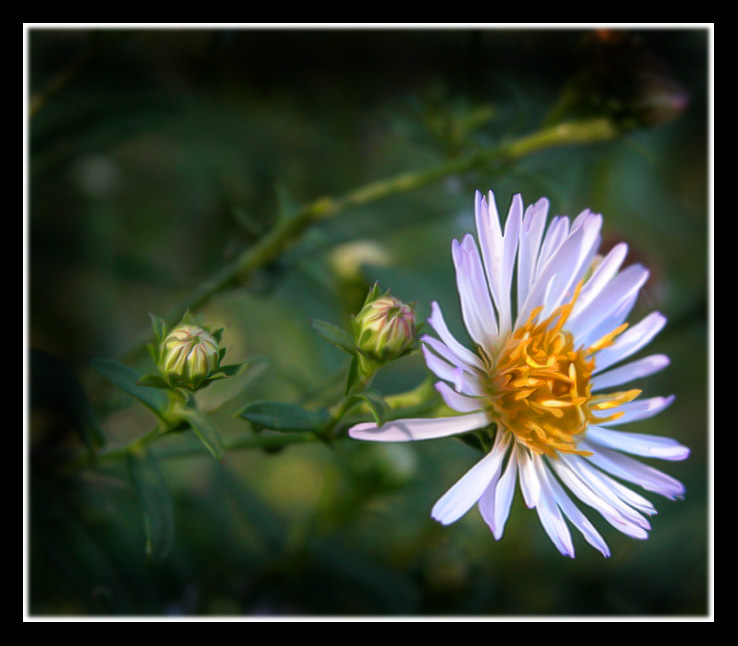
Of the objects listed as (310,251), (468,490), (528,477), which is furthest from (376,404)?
(310,251)

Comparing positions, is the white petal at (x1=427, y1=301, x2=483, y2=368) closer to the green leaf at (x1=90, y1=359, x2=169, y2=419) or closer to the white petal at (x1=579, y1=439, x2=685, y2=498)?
the white petal at (x1=579, y1=439, x2=685, y2=498)

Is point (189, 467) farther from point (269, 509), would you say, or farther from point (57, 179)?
point (57, 179)

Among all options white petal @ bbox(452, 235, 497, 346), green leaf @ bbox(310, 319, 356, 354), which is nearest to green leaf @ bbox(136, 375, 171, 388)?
green leaf @ bbox(310, 319, 356, 354)

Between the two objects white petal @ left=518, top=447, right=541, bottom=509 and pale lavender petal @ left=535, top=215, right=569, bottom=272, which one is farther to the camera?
pale lavender petal @ left=535, top=215, right=569, bottom=272

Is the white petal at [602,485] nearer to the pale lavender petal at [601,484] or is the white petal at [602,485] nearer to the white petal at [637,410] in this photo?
the pale lavender petal at [601,484]

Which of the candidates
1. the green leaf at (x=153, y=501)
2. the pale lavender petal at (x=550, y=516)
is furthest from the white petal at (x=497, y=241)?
the green leaf at (x=153, y=501)

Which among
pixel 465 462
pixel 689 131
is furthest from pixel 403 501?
pixel 689 131
